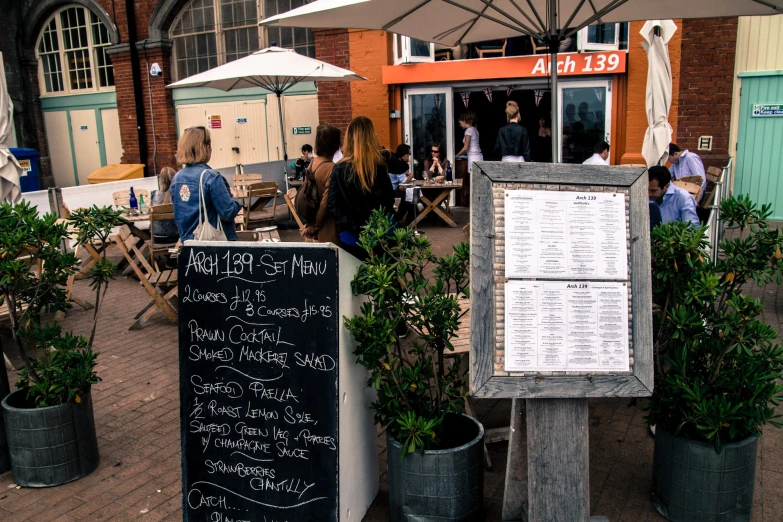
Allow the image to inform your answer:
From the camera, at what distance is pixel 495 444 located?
434 cm

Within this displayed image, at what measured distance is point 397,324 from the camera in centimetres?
342

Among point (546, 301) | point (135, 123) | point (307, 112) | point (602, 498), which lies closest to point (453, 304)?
point (546, 301)

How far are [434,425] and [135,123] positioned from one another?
1566 cm

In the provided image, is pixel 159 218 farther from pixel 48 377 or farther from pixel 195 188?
pixel 48 377

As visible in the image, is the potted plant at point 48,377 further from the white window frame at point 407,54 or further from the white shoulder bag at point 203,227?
the white window frame at point 407,54

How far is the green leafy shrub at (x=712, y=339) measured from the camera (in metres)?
3.14

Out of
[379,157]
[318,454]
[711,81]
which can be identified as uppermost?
[711,81]

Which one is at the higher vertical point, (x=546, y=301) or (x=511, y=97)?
(x=511, y=97)

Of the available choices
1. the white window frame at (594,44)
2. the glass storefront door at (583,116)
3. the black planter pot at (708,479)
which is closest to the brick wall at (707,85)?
the white window frame at (594,44)

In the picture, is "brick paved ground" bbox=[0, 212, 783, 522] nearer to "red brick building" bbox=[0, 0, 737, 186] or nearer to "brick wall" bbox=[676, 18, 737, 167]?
"brick wall" bbox=[676, 18, 737, 167]

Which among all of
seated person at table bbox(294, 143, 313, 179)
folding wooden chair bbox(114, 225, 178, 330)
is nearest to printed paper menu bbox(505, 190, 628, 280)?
folding wooden chair bbox(114, 225, 178, 330)

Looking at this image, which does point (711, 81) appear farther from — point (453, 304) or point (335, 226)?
point (453, 304)

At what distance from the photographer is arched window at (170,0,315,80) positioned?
1467cm

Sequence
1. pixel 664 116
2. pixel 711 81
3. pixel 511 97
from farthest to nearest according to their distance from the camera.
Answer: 1. pixel 511 97
2. pixel 711 81
3. pixel 664 116
